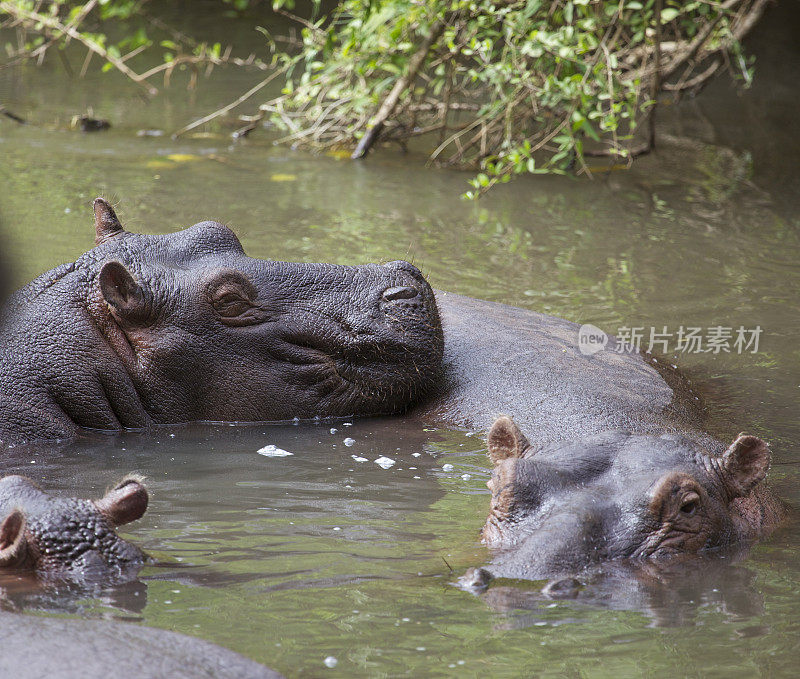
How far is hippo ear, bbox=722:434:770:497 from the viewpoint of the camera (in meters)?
4.61

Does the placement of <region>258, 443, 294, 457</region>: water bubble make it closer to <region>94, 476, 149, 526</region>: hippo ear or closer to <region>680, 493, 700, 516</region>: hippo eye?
<region>94, 476, 149, 526</region>: hippo ear

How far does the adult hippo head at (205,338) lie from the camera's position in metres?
5.81

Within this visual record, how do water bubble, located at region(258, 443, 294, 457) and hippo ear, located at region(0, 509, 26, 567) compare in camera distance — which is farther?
water bubble, located at region(258, 443, 294, 457)

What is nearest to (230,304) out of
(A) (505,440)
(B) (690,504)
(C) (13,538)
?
A: (A) (505,440)

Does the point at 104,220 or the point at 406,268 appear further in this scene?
the point at 104,220

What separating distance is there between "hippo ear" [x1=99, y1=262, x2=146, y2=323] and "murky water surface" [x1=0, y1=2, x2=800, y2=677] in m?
0.63

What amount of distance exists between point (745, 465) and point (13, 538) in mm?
2728

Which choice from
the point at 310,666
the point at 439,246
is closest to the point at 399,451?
the point at 310,666

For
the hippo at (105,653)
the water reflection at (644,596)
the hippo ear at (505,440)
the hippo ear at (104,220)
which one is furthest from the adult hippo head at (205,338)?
the hippo at (105,653)

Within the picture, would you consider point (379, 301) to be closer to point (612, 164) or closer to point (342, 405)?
point (342, 405)

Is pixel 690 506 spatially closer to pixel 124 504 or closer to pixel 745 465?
pixel 745 465

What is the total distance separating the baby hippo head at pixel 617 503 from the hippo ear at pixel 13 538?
1.58 meters

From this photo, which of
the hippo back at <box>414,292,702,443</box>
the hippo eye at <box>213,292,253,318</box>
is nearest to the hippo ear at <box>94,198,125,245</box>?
the hippo eye at <box>213,292,253,318</box>

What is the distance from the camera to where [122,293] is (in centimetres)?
584
